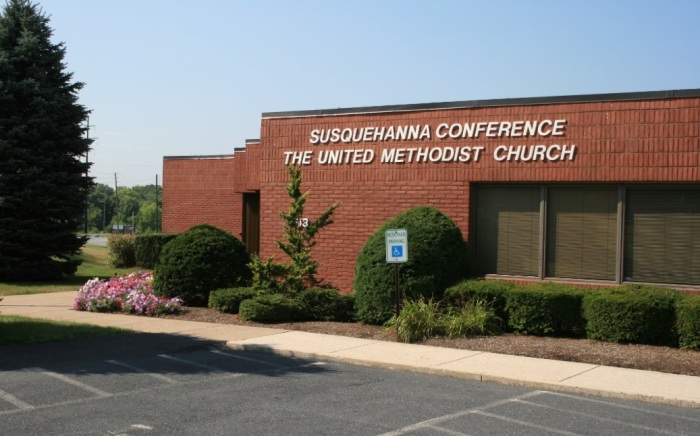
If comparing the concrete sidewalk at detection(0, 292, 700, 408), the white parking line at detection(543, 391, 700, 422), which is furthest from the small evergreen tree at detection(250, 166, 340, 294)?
the white parking line at detection(543, 391, 700, 422)

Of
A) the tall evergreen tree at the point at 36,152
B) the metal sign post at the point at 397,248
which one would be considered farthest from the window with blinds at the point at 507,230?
the tall evergreen tree at the point at 36,152

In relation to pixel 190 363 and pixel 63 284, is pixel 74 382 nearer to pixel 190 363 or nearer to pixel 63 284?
pixel 190 363

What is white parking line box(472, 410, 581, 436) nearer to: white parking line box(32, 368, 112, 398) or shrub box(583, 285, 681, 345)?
white parking line box(32, 368, 112, 398)

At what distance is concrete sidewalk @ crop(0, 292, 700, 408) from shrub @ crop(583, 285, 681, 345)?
1778 millimetres

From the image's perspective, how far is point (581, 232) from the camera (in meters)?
14.6

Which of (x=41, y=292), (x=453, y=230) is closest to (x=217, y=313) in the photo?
(x=453, y=230)

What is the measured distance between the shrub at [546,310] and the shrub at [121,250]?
71.0 ft

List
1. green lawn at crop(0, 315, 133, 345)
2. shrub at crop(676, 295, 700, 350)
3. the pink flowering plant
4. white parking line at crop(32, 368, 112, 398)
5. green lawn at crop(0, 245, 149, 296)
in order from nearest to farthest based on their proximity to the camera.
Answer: white parking line at crop(32, 368, 112, 398) → shrub at crop(676, 295, 700, 350) → green lawn at crop(0, 315, 133, 345) → the pink flowering plant → green lawn at crop(0, 245, 149, 296)

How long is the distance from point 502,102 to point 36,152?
16.3 meters

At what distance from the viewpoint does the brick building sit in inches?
540

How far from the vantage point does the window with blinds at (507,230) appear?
49.5 ft

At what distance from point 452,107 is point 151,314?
25.1 feet

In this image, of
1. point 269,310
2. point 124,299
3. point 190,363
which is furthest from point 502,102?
point 124,299

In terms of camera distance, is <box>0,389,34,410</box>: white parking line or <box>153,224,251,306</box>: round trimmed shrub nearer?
<box>0,389,34,410</box>: white parking line
